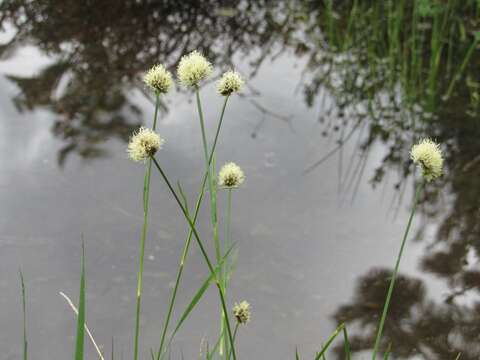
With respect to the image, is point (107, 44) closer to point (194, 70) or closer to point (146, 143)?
point (194, 70)

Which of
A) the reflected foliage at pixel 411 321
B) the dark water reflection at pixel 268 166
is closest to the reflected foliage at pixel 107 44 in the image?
the dark water reflection at pixel 268 166

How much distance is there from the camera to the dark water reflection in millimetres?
1629

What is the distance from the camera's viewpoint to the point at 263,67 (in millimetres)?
2701

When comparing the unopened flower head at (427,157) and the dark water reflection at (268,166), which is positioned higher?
the dark water reflection at (268,166)

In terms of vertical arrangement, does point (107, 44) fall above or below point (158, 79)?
above

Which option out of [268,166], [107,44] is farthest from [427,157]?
[107,44]

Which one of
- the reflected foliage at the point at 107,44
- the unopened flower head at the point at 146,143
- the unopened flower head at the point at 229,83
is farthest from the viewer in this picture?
the reflected foliage at the point at 107,44

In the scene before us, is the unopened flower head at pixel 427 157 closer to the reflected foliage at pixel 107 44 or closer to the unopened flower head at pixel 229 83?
the unopened flower head at pixel 229 83

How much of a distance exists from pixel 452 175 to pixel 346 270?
59 centimetres

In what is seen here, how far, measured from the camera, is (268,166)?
2.13 m

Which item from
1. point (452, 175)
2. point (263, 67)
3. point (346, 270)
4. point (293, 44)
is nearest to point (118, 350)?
point (346, 270)

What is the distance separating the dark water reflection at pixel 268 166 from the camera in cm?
163

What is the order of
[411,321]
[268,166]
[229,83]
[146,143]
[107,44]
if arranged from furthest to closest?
[107,44] < [268,166] < [411,321] < [229,83] < [146,143]

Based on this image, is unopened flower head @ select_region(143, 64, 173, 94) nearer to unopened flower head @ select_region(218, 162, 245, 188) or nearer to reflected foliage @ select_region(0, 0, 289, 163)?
unopened flower head @ select_region(218, 162, 245, 188)
